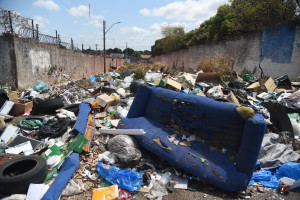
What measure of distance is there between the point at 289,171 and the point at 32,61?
956 cm

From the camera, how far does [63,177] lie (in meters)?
2.59

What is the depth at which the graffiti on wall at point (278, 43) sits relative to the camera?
7.65m

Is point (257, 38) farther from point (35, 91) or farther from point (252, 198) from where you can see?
point (35, 91)

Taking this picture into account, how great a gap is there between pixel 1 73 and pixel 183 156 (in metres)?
8.25

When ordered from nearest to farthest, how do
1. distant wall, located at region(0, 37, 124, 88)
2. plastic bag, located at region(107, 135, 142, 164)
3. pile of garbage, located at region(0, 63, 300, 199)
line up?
pile of garbage, located at region(0, 63, 300, 199) → plastic bag, located at region(107, 135, 142, 164) → distant wall, located at region(0, 37, 124, 88)

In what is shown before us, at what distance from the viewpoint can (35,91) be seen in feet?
23.4

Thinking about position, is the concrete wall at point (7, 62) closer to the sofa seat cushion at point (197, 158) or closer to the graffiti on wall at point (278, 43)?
the sofa seat cushion at point (197, 158)

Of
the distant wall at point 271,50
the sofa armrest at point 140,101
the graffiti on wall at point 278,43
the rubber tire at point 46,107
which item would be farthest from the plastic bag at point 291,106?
the rubber tire at point 46,107

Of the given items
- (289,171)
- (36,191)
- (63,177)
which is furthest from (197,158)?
(36,191)

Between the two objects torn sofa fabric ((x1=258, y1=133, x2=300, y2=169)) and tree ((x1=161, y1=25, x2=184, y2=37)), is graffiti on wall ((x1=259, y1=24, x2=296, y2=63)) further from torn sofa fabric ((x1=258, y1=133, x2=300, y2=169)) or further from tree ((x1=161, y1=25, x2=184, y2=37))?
tree ((x1=161, y1=25, x2=184, y2=37))

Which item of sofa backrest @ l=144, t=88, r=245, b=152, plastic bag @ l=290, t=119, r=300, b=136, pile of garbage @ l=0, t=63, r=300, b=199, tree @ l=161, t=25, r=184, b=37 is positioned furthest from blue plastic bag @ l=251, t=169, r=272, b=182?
tree @ l=161, t=25, r=184, b=37

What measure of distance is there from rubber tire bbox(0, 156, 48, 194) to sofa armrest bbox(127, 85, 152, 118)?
1.75 metres

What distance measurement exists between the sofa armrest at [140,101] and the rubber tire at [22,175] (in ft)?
5.74

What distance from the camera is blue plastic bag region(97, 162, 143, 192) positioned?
2.53m
